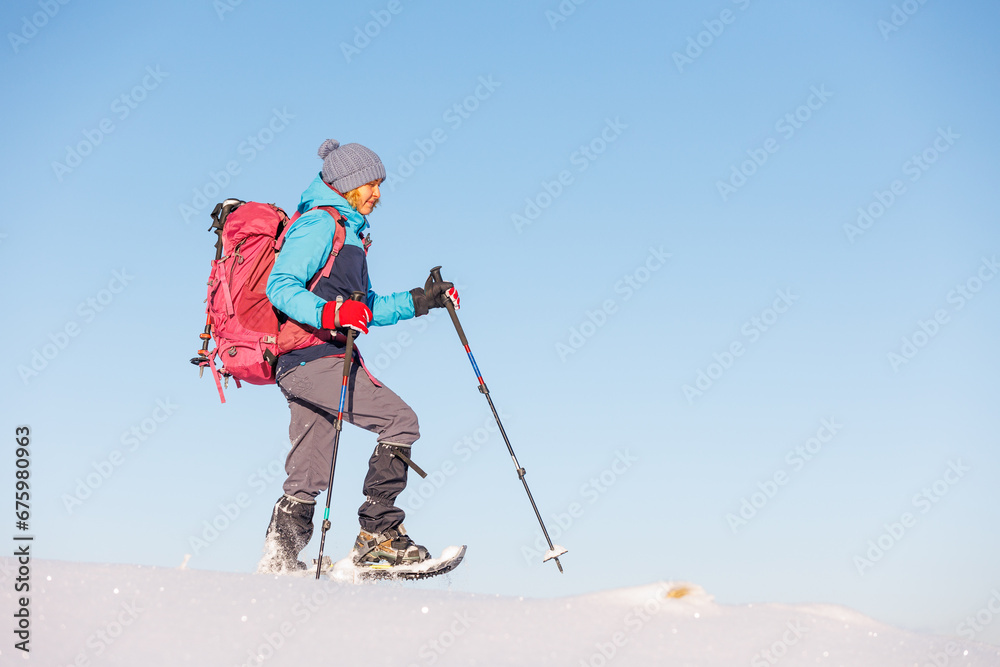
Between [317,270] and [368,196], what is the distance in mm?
765

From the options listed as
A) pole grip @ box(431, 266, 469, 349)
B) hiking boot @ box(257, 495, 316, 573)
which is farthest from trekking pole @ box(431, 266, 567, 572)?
hiking boot @ box(257, 495, 316, 573)

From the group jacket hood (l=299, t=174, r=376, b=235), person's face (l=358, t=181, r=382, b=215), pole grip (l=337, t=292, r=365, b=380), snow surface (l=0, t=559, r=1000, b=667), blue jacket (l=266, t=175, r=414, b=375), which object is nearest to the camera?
snow surface (l=0, t=559, r=1000, b=667)

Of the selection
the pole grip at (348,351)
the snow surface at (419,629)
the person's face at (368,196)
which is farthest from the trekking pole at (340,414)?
the snow surface at (419,629)

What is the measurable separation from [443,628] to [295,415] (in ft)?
10.6

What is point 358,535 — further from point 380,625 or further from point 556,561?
point 380,625

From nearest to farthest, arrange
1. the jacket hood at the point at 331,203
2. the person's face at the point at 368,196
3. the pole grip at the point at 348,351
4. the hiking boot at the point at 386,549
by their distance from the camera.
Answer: the pole grip at the point at 348,351 → the hiking boot at the point at 386,549 → the jacket hood at the point at 331,203 → the person's face at the point at 368,196

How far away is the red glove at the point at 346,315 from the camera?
19.0 ft

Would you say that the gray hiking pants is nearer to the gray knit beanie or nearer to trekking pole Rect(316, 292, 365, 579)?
trekking pole Rect(316, 292, 365, 579)

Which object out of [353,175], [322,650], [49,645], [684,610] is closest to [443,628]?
[322,650]

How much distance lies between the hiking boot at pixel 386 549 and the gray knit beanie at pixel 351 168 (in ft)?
8.06

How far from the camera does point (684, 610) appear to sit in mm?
3566

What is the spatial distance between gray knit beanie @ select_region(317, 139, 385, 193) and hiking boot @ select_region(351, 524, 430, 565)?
2458mm

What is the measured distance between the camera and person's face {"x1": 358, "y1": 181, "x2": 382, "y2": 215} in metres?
6.44

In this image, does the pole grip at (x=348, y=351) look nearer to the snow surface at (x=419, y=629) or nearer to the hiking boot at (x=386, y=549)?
the hiking boot at (x=386, y=549)
